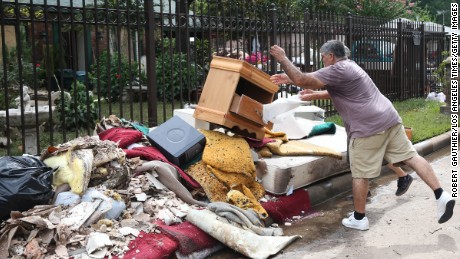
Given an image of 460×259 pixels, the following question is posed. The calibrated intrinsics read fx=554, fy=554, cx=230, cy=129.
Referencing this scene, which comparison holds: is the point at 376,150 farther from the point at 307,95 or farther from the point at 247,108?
the point at 247,108

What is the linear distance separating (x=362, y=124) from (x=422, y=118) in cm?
709

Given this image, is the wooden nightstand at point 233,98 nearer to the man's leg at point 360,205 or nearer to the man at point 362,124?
the man at point 362,124

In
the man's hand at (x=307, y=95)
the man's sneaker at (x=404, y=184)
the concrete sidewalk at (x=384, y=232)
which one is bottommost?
the concrete sidewalk at (x=384, y=232)

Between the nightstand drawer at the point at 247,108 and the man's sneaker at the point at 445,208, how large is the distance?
6.61 ft

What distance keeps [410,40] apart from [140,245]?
12.8m

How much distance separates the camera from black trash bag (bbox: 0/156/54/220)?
4410mm

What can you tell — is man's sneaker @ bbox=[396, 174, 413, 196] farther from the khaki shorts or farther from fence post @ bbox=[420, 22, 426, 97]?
fence post @ bbox=[420, 22, 426, 97]

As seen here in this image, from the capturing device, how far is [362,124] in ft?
17.6

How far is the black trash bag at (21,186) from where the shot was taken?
14.5ft

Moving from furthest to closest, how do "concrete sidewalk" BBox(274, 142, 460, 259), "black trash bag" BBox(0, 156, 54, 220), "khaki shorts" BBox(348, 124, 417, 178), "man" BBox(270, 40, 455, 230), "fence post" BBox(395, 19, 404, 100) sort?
"fence post" BBox(395, 19, 404, 100) → "khaki shorts" BBox(348, 124, 417, 178) → "man" BBox(270, 40, 455, 230) → "concrete sidewalk" BBox(274, 142, 460, 259) → "black trash bag" BBox(0, 156, 54, 220)

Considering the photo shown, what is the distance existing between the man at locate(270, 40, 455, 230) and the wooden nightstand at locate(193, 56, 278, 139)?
44 centimetres

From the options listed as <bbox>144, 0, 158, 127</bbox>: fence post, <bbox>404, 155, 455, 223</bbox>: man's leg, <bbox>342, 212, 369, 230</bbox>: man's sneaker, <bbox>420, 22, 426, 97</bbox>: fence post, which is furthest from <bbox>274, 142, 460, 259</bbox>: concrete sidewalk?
<bbox>420, 22, 426, 97</bbox>: fence post

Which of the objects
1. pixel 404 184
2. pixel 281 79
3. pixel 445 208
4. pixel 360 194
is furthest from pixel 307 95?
pixel 445 208

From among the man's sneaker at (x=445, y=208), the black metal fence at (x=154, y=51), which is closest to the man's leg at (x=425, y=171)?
the man's sneaker at (x=445, y=208)
